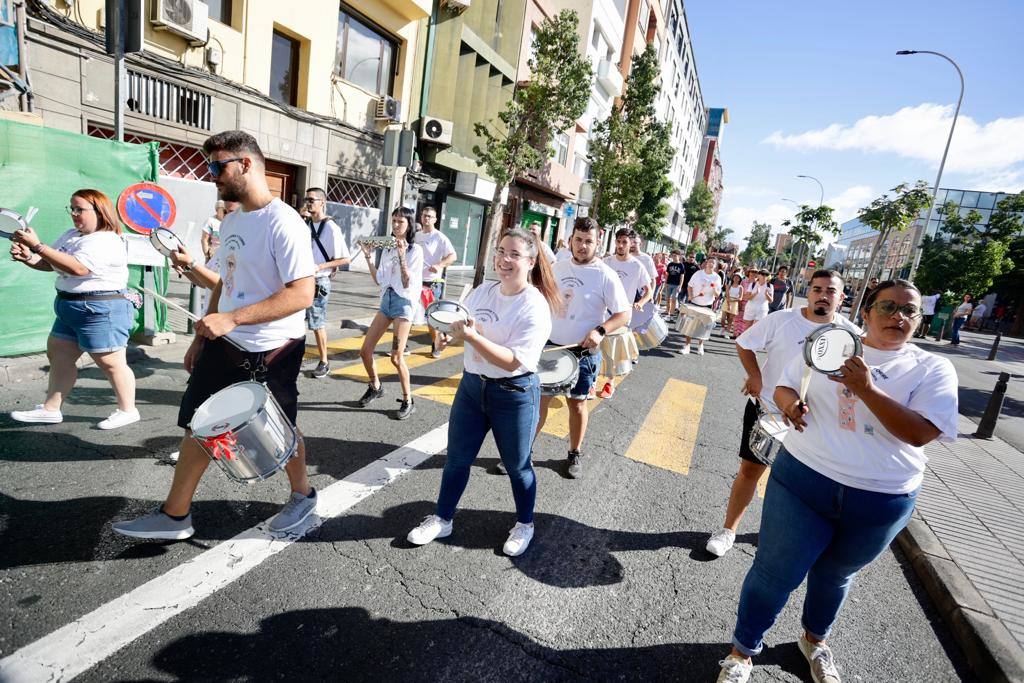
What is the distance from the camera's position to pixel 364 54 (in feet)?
48.5

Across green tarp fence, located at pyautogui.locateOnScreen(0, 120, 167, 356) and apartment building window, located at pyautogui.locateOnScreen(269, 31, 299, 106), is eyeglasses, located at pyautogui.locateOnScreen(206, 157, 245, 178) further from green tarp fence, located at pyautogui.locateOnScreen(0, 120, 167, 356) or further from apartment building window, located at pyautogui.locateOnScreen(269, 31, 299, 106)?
apartment building window, located at pyautogui.locateOnScreen(269, 31, 299, 106)

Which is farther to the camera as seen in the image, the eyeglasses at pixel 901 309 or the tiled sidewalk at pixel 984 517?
the tiled sidewalk at pixel 984 517

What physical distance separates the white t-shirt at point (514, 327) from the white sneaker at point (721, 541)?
177 cm

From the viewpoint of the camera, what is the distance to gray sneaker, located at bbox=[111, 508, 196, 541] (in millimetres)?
2766

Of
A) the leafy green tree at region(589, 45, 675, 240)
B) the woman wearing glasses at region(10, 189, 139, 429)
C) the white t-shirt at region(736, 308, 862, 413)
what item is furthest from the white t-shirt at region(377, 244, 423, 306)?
the leafy green tree at region(589, 45, 675, 240)

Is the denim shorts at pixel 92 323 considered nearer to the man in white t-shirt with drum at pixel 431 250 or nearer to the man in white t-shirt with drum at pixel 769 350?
the man in white t-shirt with drum at pixel 431 250

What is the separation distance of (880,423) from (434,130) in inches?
649

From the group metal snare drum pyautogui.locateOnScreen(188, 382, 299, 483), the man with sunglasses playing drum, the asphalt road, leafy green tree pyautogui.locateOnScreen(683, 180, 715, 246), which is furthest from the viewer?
leafy green tree pyautogui.locateOnScreen(683, 180, 715, 246)

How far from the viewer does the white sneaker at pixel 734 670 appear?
2357 mm

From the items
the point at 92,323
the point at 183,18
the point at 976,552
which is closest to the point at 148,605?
the point at 92,323

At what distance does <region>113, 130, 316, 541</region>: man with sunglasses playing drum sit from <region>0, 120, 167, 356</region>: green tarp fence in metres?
3.91

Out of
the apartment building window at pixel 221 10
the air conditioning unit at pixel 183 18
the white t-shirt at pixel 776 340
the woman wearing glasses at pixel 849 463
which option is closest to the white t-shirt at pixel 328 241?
the white t-shirt at pixel 776 340

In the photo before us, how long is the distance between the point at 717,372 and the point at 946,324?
21.8 m

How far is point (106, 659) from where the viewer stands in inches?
82.7
